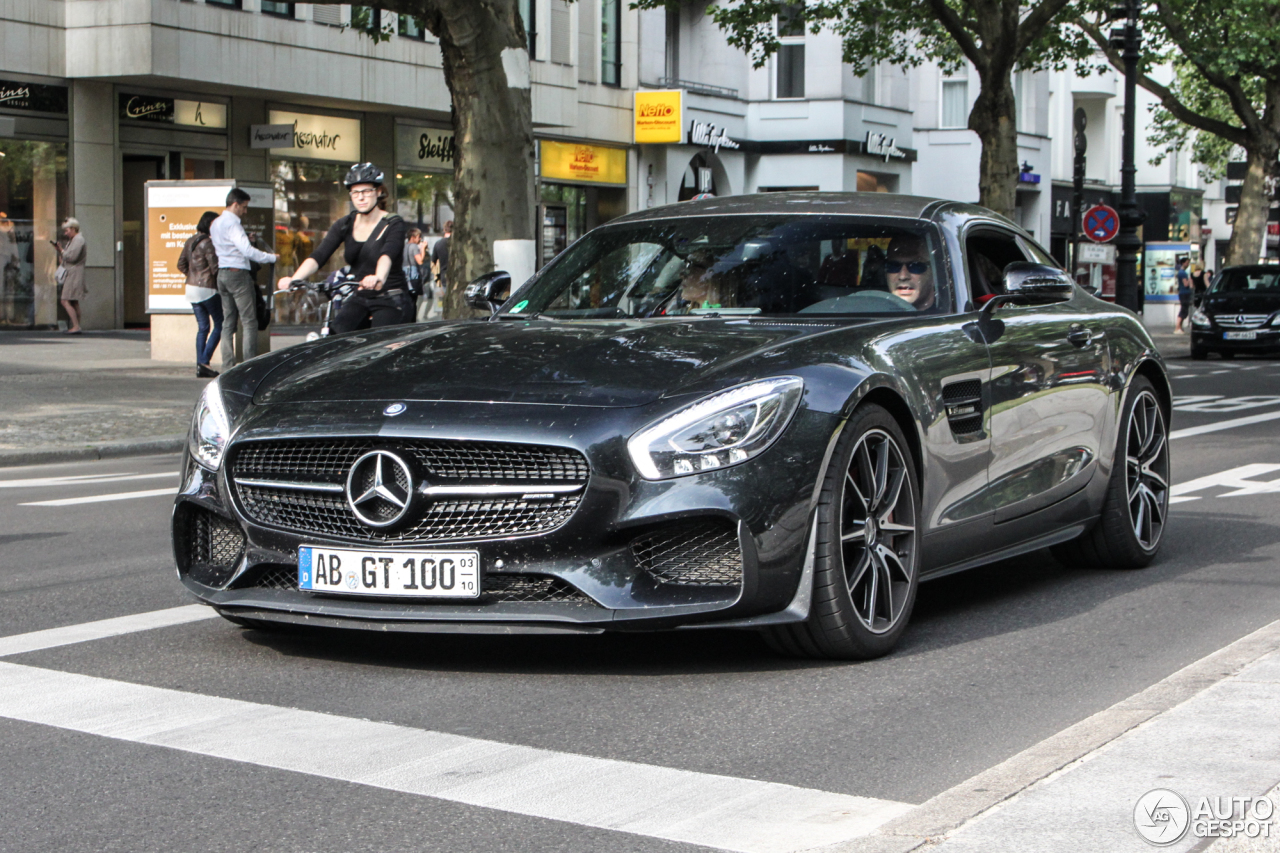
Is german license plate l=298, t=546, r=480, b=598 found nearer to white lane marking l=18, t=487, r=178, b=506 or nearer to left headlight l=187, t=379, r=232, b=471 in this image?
left headlight l=187, t=379, r=232, b=471

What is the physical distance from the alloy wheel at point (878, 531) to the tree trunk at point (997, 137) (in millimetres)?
24854

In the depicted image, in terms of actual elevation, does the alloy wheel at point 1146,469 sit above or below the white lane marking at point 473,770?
above

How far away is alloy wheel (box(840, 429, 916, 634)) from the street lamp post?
24.9 meters

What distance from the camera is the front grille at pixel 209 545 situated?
5488 millimetres

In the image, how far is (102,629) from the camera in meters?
6.08

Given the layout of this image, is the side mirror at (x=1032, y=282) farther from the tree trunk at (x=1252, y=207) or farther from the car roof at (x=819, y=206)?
the tree trunk at (x=1252, y=207)

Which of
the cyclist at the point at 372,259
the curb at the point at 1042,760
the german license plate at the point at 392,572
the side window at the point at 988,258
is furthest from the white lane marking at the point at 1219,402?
the german license plate at the point at 392,572

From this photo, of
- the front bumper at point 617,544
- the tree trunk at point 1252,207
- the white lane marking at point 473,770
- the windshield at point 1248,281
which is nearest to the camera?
the white lane marking at point 473,770

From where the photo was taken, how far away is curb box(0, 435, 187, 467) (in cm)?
1288

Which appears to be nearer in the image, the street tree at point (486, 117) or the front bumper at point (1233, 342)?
the street tree at point (486, 117)

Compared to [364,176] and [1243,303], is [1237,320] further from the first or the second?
[364,176]

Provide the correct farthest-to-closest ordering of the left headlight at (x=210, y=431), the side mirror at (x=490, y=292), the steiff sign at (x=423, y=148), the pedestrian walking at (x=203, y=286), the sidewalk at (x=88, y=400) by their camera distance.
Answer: the steiff sign at (x=423, y=148) → the pedestrian walking at (x=203, y=286) → the sidewalk at (x=88, y=400) → the side mirror at (x=490, y=292) → the left headlight at (x=210, y=431)

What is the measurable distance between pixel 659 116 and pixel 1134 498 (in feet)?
113

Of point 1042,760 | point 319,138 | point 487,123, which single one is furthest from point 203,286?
point 1042,760
